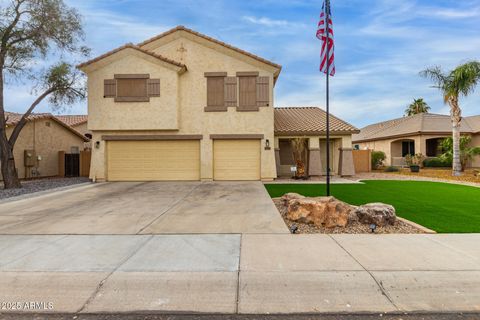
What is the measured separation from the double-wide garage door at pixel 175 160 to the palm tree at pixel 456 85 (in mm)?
13673

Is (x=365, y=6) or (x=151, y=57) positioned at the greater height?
(x=365, y=6)

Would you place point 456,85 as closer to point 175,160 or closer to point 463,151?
point 463,151

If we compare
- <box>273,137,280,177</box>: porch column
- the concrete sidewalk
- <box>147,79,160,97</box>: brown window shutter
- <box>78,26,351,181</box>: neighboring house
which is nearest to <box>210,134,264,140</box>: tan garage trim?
<box>78,26,351,181</box>: neighboring house

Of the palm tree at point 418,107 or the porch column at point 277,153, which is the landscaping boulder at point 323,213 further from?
the palm tree at point 418,107

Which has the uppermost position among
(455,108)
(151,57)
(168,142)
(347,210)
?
(151,57)

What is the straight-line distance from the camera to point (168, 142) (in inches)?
637

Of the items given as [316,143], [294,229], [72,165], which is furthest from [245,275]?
[72,165]

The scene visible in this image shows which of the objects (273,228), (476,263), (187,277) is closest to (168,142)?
(273,228)

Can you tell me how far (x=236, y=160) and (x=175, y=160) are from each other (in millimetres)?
3501

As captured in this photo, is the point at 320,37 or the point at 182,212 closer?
the point at 182,212

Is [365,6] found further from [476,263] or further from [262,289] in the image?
[262,289]

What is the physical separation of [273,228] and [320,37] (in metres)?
6.80

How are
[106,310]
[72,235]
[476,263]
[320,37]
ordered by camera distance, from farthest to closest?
[320,37] < [72,235] < [476,263] < [106,310]

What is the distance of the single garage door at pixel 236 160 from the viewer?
16.2 m
